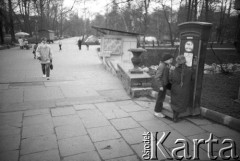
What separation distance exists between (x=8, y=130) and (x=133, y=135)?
8.70ft

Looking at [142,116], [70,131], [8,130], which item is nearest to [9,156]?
[8,130]

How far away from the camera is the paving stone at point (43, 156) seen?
10.6 feet

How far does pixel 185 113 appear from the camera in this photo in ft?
15.9

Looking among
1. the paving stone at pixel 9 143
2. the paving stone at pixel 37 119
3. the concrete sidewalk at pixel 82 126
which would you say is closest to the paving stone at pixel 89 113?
the concrete sidewalk at pixel 82 126

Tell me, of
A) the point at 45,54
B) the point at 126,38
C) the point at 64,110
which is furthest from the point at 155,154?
the point at 126,38

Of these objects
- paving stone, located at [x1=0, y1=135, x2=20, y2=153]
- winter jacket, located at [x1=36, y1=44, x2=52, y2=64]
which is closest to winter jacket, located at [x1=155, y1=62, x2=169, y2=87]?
paving stone, located at [x1=0, y1=135, x2=20, y2=153]

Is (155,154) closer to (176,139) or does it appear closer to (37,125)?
(176,139)

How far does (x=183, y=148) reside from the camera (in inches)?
141

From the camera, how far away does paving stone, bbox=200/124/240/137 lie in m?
4.11

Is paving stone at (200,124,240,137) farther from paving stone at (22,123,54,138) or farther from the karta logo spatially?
paving stone at (22,123,54,138)

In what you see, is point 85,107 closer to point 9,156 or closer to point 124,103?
point 124,103

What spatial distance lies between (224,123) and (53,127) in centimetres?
382

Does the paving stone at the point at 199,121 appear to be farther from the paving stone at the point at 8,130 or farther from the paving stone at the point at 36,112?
the paving stone at the point at 8,130

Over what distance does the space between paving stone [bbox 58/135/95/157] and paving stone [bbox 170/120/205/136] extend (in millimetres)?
1955
